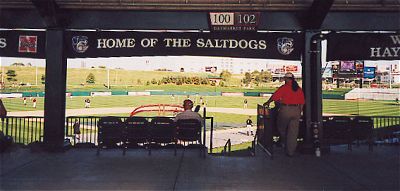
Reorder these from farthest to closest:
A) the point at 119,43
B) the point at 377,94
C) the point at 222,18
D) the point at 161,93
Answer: the point at 161,93, the point at 377,94, the point at 119,43, the point at 222,18

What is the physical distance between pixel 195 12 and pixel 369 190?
17.6 ft

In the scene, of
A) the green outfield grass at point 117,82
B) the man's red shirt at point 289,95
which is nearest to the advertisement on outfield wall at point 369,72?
the green outfield grass at point 117,82

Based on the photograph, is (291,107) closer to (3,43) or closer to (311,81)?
(311,81)

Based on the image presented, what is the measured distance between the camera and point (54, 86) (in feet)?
25.3

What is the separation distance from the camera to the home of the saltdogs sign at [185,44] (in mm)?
7953

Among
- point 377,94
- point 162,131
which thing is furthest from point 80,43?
point 377,94

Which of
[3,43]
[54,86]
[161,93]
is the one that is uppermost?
[3,43]

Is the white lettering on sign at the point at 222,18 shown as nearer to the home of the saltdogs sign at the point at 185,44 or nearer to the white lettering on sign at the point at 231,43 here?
the home of the saltdogs sign at the point at 185,44

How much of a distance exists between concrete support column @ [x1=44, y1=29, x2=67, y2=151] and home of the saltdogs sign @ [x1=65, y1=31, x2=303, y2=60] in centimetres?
34

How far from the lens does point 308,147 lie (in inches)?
297

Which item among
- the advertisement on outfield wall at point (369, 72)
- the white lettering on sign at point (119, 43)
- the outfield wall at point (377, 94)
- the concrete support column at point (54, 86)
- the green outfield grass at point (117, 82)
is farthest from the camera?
the green outfield grass at point (117, 82)

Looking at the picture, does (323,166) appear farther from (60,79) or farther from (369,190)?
(60,79)

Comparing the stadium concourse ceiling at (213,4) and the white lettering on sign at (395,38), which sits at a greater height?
the stadium concourse ceiling at (213,4)

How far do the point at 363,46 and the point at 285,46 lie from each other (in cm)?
192
